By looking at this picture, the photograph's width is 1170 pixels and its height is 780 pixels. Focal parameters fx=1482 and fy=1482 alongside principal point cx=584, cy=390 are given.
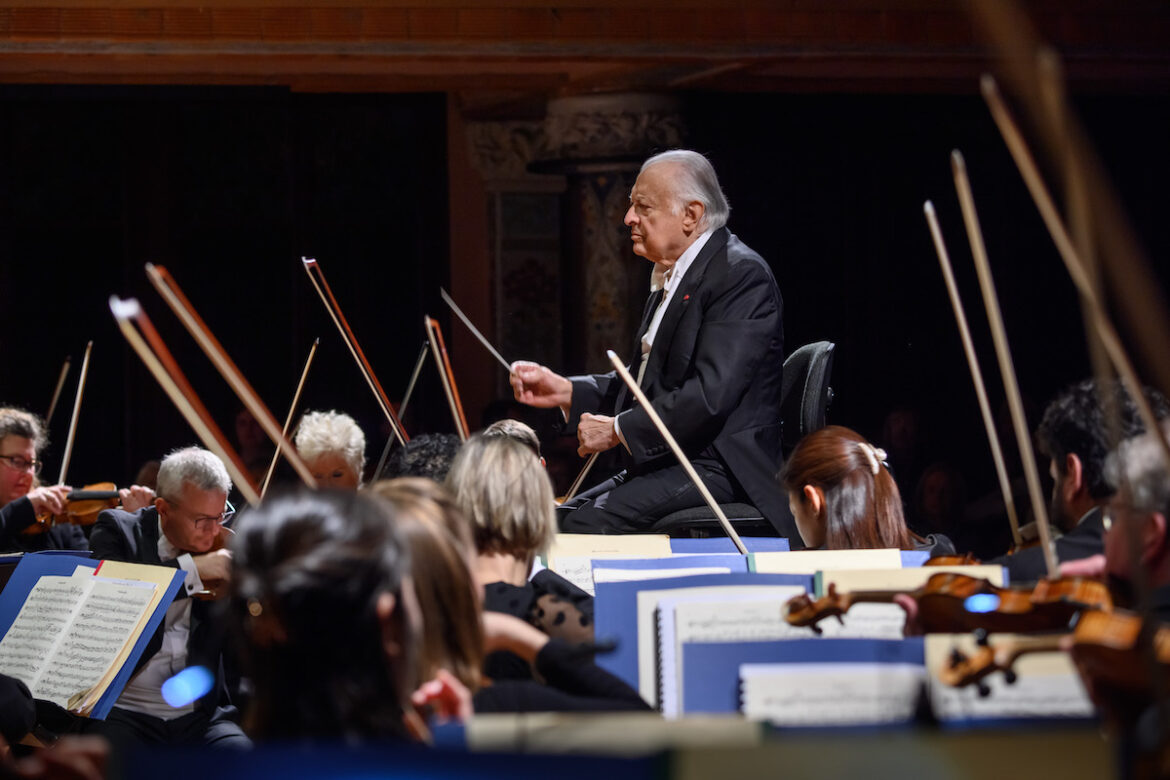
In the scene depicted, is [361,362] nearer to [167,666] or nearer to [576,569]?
[167,666]

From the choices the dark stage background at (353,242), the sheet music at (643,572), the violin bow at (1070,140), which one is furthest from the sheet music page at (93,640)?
the dark stage background at (353,242)

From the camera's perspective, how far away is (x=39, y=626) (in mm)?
2801

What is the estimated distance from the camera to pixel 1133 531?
1.10 meters

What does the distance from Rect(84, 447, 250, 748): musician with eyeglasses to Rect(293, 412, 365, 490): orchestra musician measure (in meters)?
0.71

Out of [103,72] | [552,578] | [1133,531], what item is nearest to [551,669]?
[552,578]

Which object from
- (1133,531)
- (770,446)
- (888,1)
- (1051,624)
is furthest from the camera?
(888,1)

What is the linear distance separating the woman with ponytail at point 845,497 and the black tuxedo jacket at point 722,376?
0.50m

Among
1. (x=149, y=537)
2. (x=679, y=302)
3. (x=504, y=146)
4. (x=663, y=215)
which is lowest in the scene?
(x=149, y=537)

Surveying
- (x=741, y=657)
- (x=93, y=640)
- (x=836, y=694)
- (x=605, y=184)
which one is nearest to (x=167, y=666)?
(x=93, y=640)

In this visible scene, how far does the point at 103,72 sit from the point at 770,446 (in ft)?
12.8

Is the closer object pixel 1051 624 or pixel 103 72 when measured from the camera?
pixel 1051 624

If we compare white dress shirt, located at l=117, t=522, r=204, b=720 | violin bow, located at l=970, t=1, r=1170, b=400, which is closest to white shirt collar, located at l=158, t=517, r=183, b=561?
white dress shirt, located at l=117, t=522, r=204, b=720

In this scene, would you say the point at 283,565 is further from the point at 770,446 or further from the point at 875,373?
the point at 875,373

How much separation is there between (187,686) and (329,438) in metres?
1.29
